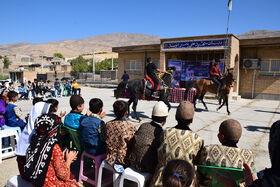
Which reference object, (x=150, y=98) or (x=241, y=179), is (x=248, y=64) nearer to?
(x=150, y=98)

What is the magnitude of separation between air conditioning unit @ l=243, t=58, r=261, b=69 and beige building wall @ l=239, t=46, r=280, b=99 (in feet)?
1.19

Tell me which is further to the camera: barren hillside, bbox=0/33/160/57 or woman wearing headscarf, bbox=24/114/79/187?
barren hillside, bbox=0/33/160/57

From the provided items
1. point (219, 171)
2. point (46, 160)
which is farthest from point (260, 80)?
point (46, 160)

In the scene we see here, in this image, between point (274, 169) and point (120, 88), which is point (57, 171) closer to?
point (274, 169)

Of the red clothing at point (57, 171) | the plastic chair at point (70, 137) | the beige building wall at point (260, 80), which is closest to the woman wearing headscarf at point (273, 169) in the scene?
the red clothing at point (57, 171)

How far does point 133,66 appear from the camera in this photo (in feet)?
69.5

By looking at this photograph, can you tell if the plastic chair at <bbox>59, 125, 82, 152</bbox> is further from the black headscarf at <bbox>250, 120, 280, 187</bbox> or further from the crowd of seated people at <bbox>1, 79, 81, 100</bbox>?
the crowd of seated people at <bbox>1, 79, 81, 100</bbox>

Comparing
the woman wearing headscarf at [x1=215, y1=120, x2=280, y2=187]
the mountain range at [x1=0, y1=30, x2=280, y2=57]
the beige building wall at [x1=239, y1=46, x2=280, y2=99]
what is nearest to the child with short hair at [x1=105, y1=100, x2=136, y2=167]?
the woman wearing headscarf at [x1=215, y1=120, x2=280, y2=187]

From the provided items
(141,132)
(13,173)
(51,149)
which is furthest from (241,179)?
(13,173)

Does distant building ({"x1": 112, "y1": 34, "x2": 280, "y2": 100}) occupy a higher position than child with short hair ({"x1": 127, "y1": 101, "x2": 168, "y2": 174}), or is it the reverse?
distant building ({"x1": 112, "y1": 34, "x2": 280, "y2": 100})

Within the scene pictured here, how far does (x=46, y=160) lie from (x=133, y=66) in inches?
759

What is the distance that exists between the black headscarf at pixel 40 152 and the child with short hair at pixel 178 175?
4.54 feet

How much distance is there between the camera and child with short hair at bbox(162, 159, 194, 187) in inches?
58.1

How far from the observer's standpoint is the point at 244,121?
782cm
